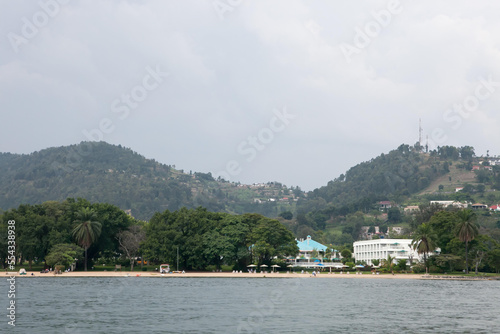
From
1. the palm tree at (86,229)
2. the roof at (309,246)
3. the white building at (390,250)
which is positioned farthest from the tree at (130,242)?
the white building at (390,250)

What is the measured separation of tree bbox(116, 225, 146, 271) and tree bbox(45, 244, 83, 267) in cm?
1299

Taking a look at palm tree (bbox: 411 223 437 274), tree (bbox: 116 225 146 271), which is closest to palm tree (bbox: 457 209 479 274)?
palm tree (bbox: 411 223 437 274)

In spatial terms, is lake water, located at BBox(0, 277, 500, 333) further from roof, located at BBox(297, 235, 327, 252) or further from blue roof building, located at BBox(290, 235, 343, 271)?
roof, located at BBox(297, 235, 327, 252)

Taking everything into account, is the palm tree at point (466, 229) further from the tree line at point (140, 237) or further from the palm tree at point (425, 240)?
the tree line at point (140, 237)

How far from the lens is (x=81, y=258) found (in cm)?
10769

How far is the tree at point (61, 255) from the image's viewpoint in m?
100

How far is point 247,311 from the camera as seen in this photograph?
49156 mm

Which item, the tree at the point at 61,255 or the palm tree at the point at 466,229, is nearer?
the tree at the point at 61,255

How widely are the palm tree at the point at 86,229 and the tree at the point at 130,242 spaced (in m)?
7.11

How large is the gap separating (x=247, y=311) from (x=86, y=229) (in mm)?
65279

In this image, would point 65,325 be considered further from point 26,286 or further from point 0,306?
point 26,286

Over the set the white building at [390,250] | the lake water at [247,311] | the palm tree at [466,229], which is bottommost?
the lake water at [247,311]

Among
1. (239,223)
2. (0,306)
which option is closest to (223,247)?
(239,223)

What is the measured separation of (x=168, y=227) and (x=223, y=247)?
1167 centimetres
